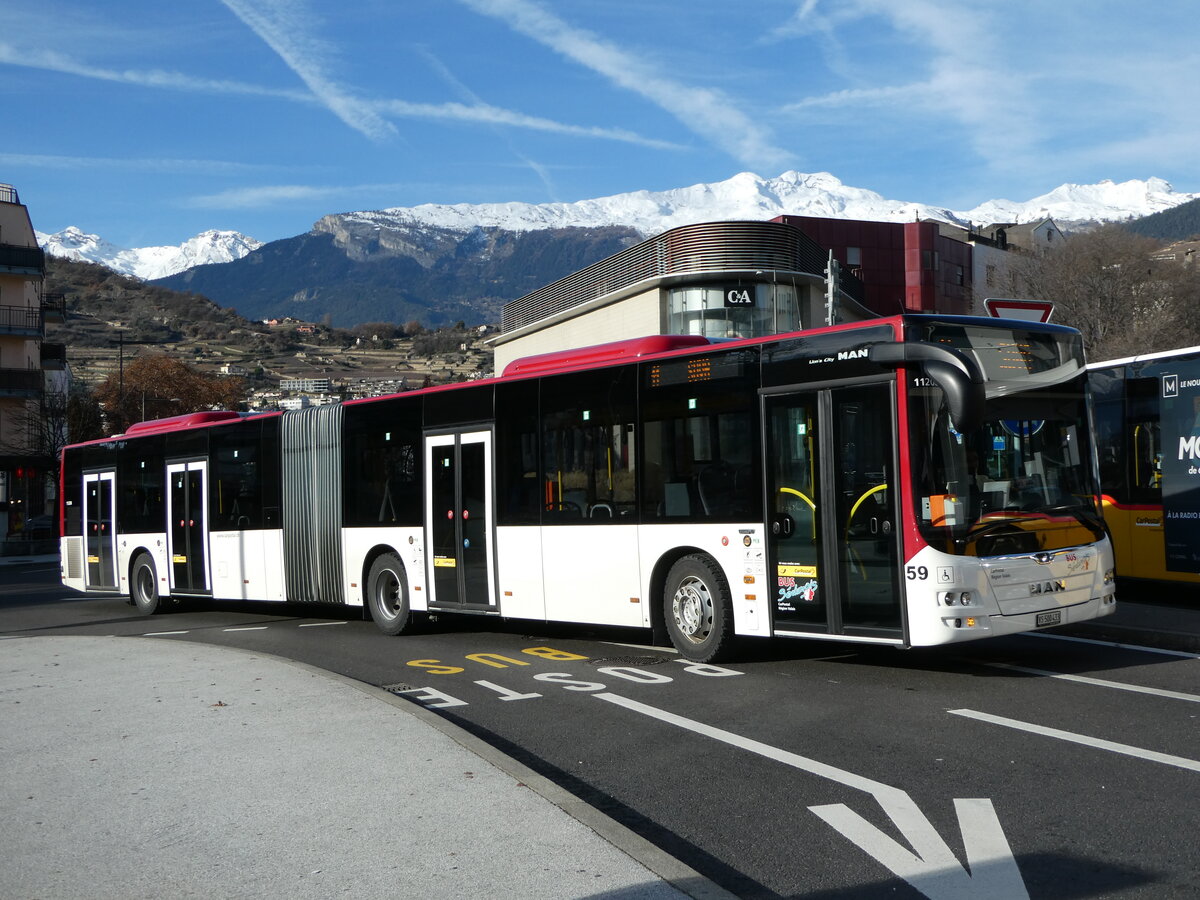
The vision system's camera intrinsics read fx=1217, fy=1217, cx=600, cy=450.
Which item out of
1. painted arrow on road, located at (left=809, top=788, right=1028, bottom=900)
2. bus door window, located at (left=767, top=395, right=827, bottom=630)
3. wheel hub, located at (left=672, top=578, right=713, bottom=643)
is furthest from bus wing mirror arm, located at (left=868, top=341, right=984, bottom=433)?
painted arrow on road, located at (left=809, top=788, right=1028, bottom=900)

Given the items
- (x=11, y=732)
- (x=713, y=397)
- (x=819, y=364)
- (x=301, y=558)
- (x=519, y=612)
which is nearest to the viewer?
(x=11, y=732)

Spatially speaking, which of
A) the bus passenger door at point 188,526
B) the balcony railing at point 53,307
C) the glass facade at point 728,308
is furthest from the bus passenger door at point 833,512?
the balcony railing at point 53,307

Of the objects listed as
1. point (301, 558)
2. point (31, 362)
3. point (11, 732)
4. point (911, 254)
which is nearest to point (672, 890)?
point (11, 732)

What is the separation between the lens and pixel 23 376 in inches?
2291

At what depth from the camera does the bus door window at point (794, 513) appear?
34.0ft

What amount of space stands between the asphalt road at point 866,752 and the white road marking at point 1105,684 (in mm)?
23

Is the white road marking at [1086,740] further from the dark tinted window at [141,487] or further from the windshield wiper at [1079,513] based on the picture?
the dark tinted window at [141,487]

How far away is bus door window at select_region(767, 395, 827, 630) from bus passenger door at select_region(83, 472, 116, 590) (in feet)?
49.3

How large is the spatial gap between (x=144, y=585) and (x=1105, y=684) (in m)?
16.6

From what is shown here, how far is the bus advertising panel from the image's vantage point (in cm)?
1471

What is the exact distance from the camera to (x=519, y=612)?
44.8 feet

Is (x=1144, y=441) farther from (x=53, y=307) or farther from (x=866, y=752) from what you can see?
(x=53, y=307)

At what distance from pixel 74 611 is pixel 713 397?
604 inches

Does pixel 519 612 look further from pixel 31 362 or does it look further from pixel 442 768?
pixel 31 362
